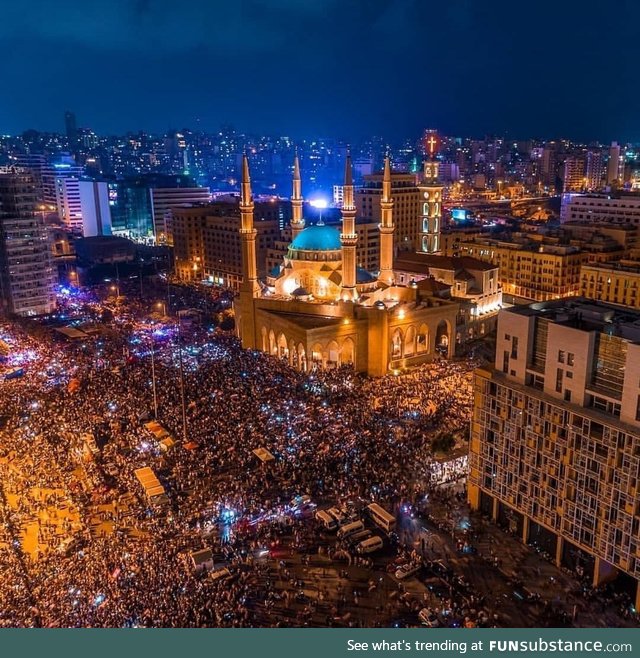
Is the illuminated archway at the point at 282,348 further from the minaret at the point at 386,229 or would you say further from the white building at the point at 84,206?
the white building at the point at 84,206

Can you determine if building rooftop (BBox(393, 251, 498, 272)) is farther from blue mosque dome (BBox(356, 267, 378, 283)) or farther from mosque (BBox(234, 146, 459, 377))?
blue mosque dome (BBox(356, 267, 378, 283))

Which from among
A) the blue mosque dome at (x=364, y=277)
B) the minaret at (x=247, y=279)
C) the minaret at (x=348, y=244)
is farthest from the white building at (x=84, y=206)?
the minaret at (x=348, y=244)

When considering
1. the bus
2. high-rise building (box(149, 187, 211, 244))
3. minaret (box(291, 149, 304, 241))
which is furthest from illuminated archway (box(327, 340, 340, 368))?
high-rise building (box(149, 187, 211, 244))

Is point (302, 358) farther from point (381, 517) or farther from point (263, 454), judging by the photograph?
point (381, 517)

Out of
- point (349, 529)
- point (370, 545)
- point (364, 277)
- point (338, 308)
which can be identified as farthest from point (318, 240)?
point (370, 545)

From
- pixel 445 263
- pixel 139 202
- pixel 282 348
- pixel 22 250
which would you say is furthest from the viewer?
pixel 139 202
